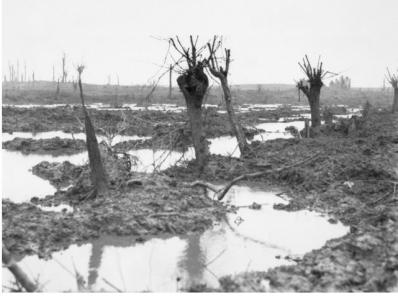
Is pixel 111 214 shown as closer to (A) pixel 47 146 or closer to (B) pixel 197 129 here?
(B) pixel 197 129

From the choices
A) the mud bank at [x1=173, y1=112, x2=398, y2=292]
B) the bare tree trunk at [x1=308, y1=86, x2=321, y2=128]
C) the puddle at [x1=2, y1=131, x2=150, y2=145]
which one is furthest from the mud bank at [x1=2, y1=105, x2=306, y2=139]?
the mud bank at [x1=173, y1=112, x2=398, y2=292]

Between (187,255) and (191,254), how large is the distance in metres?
0.08

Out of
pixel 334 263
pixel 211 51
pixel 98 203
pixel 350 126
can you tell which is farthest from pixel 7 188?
pixel 350 126

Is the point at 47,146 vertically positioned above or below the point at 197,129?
below

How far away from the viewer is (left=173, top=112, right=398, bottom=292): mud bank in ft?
16.8

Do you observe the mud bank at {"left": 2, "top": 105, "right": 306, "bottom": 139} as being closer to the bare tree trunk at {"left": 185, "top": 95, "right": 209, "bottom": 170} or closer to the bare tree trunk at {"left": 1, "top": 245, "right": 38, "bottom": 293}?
the bare tree trunk at {"left": 185, "top": 95, "right": 209, "bottom": 170}

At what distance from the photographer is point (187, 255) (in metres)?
6.74

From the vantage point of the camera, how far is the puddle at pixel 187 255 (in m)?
5.80

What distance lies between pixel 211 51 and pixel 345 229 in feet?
22.3

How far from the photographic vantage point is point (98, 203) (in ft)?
27.5

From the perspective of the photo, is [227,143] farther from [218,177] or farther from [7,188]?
[7,188]

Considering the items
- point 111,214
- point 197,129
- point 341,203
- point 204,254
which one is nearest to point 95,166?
point 111,214

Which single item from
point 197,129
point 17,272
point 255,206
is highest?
point 197,129

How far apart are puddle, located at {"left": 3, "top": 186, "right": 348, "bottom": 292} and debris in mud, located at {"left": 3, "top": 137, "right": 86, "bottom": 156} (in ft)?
30.5
